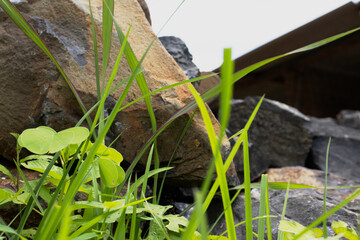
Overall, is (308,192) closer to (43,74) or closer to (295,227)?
(295,227)

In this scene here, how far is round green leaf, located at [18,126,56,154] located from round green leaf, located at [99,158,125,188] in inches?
4.5

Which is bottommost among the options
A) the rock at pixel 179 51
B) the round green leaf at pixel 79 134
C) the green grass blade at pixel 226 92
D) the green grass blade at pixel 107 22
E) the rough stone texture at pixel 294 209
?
the rough stone texture at pixel 294 209

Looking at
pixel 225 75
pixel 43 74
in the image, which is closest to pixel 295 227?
pixel 225 75

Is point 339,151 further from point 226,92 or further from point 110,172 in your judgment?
point 226,92

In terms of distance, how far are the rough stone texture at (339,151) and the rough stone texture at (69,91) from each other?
2.24 metres

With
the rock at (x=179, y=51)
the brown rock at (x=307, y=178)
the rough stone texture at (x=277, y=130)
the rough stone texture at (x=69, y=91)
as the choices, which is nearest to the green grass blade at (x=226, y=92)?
the rough stone texture at (x=69, y=91)

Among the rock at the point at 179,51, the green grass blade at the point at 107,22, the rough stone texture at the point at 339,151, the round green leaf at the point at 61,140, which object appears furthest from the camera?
the rough stone texture at the point at 339,151

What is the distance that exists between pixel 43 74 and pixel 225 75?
94 centimetres

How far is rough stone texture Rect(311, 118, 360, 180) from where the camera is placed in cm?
323

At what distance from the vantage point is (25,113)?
45.8 inches

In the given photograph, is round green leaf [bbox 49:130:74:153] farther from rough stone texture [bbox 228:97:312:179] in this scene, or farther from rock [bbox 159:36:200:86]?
rough stone texture [bbox 228:97:312:179]

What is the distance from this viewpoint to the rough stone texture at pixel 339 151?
3230mm

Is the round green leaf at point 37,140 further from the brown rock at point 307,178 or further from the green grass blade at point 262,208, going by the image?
the brown rock at point 307,178

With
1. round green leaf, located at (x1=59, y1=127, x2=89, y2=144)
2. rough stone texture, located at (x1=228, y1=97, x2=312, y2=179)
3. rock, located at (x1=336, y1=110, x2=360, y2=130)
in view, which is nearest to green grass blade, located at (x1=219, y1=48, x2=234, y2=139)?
round green leaf, located at (x1=59, y1=127, x2=89, y2=144)
